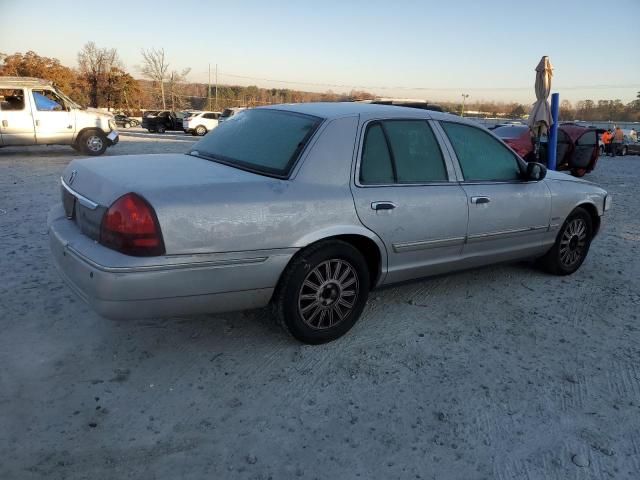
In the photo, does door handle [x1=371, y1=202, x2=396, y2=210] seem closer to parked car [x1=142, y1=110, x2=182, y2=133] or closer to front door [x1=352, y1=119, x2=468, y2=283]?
front door [x1=352, y1=119, x2=468, y2=283]

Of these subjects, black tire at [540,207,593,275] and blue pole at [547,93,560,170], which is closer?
black tire at [540,207,593,275]

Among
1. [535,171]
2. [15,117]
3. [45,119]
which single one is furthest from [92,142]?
[535,171]

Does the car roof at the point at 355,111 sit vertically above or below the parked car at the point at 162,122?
above

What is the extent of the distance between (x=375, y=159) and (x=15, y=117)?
11.8m

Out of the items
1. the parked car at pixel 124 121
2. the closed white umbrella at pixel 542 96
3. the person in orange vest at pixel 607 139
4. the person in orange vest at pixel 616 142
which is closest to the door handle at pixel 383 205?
the closed white umbrella at pixel 542 96

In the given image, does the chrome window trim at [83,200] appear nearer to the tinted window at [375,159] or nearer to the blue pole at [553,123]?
the tinted window at [375,159]

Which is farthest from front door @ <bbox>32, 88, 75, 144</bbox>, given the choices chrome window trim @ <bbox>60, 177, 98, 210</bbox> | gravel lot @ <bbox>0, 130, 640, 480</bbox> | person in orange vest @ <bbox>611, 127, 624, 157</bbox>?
person in orange vest @ <bbox>611, 127, 624, 157</bbox>

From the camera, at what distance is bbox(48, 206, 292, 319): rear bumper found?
254 cm

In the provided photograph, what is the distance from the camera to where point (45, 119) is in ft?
40.2

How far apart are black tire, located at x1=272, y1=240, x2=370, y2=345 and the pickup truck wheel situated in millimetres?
11788

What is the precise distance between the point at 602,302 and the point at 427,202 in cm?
200

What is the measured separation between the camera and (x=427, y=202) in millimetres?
3467

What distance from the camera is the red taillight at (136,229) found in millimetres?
2529

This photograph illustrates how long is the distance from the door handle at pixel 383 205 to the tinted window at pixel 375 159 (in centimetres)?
16
